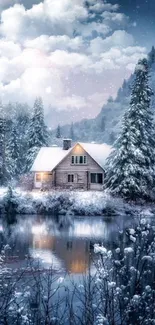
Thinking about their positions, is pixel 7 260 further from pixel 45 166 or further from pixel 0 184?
pixel 0 184

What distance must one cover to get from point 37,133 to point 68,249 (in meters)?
49.6

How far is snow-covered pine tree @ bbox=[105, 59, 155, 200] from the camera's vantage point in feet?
143

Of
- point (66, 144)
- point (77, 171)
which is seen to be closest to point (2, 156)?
point (66, 144)

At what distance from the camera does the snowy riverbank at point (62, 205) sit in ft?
135

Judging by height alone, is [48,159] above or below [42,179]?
above

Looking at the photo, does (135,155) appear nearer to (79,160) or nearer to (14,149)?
(79,160)

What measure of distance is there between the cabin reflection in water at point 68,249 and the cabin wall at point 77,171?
28.9 m

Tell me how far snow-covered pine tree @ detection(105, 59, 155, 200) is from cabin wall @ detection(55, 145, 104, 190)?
25.3 feet

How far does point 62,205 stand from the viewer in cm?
4197

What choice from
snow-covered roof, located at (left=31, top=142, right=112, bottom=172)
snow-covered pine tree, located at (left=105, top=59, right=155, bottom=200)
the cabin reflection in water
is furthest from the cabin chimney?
the cabin reflection in water

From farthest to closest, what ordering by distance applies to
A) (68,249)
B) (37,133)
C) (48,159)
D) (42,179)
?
(37,133)
(48,159)
(42,179)
(68,249)

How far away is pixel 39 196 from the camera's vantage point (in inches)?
1719

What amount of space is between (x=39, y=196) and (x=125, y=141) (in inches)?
431

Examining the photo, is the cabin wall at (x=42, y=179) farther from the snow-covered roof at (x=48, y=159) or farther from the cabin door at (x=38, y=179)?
the snow-covered roof at (x=48, y=159)
